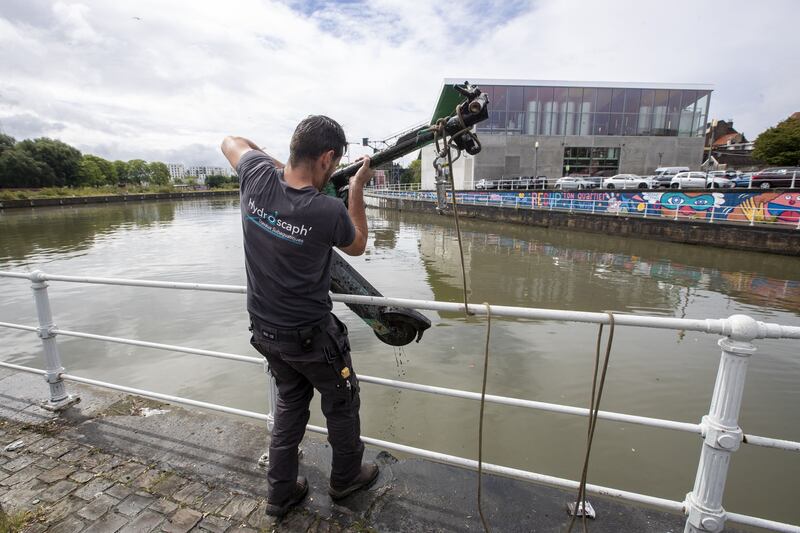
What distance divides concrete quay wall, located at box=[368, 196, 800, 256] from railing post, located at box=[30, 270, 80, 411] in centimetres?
2016

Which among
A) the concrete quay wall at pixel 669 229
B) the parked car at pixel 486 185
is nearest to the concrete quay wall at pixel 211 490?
the concrete quay wall at pixel 669 229

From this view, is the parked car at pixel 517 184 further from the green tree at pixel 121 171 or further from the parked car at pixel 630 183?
the green tree at pixel 121 171

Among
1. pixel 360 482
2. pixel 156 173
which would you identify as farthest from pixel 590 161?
pixel 156 173

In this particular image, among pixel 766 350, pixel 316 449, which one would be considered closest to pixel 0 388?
pixel 316 449

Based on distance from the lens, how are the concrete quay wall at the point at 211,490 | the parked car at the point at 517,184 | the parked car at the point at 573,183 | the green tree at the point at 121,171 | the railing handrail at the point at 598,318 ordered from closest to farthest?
the railing handrail at the point at 598,318, the concrete quay wall at the point at 211,490, the parked car at the point at 573,183, the parked car at the point at 517,184, the green tree at the point at 121,171

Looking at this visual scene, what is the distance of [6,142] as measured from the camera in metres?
59.8

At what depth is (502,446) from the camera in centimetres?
435

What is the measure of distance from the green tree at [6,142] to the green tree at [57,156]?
684 mm

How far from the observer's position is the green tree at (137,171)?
10712 centimetres

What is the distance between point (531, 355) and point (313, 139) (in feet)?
19.2

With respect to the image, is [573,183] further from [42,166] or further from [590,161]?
[42,166]

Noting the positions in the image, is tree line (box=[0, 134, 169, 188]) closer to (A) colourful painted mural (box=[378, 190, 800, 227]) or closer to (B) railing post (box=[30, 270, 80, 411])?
(A) colourful painted mural (box=[378, 190, 800, 227])

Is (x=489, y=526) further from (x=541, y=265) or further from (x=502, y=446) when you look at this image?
(x=541, y=265)

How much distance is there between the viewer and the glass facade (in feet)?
134
